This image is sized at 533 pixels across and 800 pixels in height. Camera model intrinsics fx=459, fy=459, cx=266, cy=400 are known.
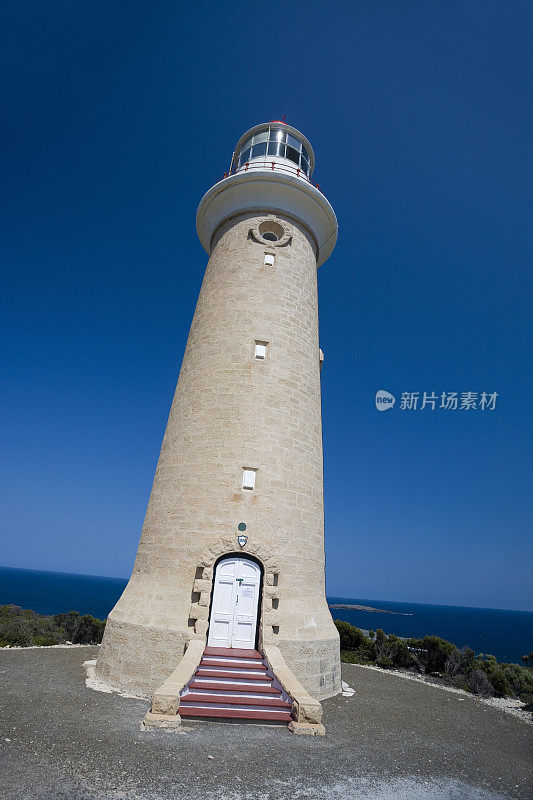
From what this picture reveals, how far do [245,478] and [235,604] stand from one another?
296 centimetres

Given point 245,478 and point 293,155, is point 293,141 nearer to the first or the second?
point 293,155

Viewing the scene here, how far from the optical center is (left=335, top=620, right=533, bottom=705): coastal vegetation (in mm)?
15372

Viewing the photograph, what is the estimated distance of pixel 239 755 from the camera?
22.9 ft

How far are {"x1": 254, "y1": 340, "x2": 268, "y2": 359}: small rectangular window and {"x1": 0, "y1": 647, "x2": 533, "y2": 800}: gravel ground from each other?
8.57m

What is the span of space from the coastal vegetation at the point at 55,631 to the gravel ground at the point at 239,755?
6.11 metres

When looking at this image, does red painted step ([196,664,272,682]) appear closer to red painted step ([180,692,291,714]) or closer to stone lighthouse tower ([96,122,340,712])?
stone lighthouse tower ([96,122,340,712])

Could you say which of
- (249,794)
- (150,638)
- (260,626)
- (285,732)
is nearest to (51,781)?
(249,794)

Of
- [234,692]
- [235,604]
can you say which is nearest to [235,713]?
[234,692]

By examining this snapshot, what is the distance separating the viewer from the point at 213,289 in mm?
14367

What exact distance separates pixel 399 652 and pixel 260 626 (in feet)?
34.3

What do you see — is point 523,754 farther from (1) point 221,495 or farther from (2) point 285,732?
(1) point 221,495

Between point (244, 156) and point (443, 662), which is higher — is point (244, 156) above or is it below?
above

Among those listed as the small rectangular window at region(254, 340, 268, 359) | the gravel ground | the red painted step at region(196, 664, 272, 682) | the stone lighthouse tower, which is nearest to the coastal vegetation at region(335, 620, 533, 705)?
the gravel ground

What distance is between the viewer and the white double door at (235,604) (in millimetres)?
10773
